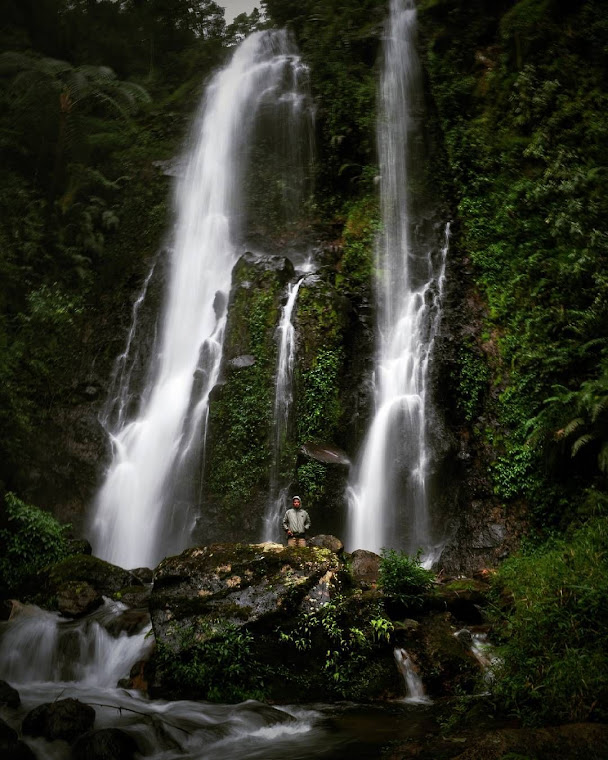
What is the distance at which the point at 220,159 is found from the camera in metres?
20.4

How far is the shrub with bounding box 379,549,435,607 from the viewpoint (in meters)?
6.59

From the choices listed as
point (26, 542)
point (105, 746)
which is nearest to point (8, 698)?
point (105, 746)

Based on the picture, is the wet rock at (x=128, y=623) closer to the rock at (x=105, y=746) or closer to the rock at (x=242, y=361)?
the rock at (x=105, y=746)

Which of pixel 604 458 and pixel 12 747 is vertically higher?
pixel 604 458

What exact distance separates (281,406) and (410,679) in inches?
310

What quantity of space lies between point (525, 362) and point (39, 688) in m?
10.4

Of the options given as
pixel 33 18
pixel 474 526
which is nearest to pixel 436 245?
pixel 474 526

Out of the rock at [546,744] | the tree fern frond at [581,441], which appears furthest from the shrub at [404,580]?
the tree fern frond at [581,441]

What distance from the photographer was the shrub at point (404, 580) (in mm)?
6592

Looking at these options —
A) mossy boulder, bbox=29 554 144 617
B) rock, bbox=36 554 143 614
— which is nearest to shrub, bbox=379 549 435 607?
mossy boulder, bbox=29 554 144 617

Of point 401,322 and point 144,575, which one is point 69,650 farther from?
point 401,322

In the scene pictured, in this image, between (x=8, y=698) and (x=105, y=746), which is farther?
(x=8, y=698)

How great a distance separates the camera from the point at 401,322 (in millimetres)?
13984

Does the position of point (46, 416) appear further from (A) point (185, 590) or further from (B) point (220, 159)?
(B) point (220, 159)
